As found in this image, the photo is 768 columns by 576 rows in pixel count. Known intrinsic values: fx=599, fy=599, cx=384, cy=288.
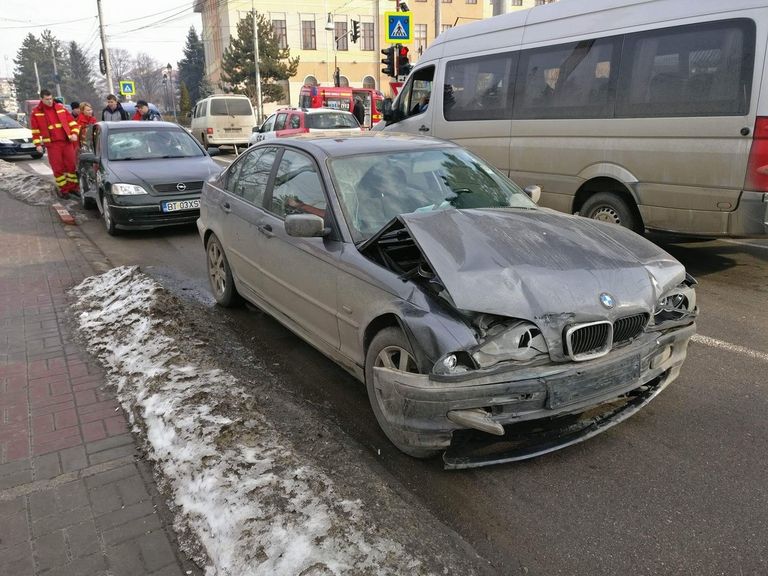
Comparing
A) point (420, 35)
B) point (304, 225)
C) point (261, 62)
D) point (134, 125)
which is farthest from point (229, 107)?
point (420, 35)

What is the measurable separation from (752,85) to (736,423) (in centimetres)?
357

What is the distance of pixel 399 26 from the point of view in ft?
50.5

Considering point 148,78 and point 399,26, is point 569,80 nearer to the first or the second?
point 399,26

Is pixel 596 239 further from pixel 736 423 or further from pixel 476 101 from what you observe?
pixel 476 101

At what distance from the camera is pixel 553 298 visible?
287cm

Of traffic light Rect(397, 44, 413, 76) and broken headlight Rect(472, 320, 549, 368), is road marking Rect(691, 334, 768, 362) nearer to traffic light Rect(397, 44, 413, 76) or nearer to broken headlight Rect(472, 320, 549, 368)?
broken headlight Rect(472, 320, 549, 368)

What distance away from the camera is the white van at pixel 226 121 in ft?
80.3

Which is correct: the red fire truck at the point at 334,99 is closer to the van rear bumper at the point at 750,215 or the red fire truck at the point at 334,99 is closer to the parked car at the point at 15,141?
the parked car at the point at 15,141

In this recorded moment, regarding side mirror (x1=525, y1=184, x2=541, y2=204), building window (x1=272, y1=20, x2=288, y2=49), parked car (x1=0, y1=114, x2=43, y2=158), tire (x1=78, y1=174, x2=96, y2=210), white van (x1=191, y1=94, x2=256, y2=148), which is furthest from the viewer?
building window (x1=272, y1=20, x2=288, y2=49)

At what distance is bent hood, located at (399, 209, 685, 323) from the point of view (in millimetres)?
2855

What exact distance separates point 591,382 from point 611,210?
185 inches

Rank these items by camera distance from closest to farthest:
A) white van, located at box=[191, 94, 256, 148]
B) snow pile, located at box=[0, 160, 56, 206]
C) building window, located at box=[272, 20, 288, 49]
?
1. snow pile, located at box=[0, 160, 56, 206]
2. white van, located at box=[191, 94, 256, 148]
3. building window, located at box=[272, 20, 288, 49]

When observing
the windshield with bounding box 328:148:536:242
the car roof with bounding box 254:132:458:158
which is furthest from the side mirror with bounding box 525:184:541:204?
the car roof with bounding box 254:132:458:158

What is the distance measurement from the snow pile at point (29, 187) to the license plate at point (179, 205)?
5.07 meters
